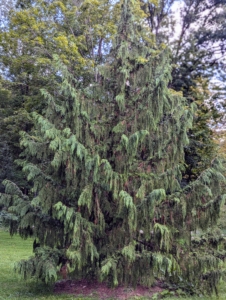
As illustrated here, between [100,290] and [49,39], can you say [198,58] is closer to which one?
[49,39]

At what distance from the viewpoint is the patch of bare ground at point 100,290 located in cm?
567

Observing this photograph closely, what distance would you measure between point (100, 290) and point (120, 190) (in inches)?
73.2

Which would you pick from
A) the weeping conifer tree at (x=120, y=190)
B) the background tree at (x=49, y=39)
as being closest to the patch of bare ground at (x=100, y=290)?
the weeping conifer tree at (x=120, y=190)

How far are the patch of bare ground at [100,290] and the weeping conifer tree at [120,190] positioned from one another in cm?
18

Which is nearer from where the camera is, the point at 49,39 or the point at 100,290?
the point at 100,290

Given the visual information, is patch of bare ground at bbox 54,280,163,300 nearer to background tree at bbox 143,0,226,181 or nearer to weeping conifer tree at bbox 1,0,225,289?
weeping conifer tree at bbox 1,0,225,289

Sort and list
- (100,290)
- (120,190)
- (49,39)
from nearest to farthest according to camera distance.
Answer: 1. (120,190)
2. (100,290)
3. (49,39)

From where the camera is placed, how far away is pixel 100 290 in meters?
5.88

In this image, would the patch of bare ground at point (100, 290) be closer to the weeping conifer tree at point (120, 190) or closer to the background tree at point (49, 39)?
the weeping conifer tree at point (120, 190)

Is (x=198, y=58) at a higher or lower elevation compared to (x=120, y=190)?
higher

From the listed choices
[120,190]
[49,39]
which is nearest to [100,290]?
[120,190]

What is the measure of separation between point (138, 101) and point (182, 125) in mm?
938

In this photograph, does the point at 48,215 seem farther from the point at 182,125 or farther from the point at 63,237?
the point at 182,125

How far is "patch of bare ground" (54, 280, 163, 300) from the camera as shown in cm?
567
